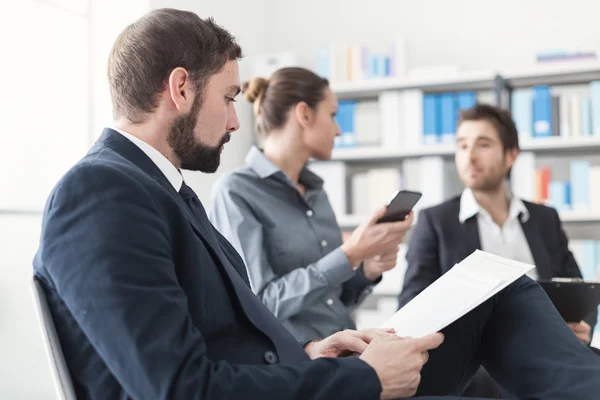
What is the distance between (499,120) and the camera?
281 centimetres

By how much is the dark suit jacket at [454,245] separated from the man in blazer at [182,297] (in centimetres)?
113

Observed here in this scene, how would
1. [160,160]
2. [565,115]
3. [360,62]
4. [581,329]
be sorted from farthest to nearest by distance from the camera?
[360,62] < [565,115] < [581,329] < [160,160]

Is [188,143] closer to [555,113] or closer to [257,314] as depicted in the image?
[257,314]

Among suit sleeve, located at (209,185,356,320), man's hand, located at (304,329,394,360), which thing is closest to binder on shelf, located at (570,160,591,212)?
suit sleeve, located at (209,185,356,320)

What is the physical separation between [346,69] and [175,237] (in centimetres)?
306

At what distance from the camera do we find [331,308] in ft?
7.04

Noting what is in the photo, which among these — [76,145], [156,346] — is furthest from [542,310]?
[76,145]

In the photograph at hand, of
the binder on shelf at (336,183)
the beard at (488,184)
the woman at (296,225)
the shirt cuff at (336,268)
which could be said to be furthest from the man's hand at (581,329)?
the binder on shelf at (336,183)

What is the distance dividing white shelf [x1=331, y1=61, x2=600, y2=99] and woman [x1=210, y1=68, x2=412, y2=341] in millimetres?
1495

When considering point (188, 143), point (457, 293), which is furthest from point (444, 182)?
point (188, 143)

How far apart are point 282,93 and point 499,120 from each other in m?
0.97

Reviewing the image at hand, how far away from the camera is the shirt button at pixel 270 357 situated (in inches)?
43.1

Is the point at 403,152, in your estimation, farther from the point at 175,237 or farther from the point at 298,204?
the point at 175,237

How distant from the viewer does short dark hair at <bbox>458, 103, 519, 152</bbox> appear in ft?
9.16
